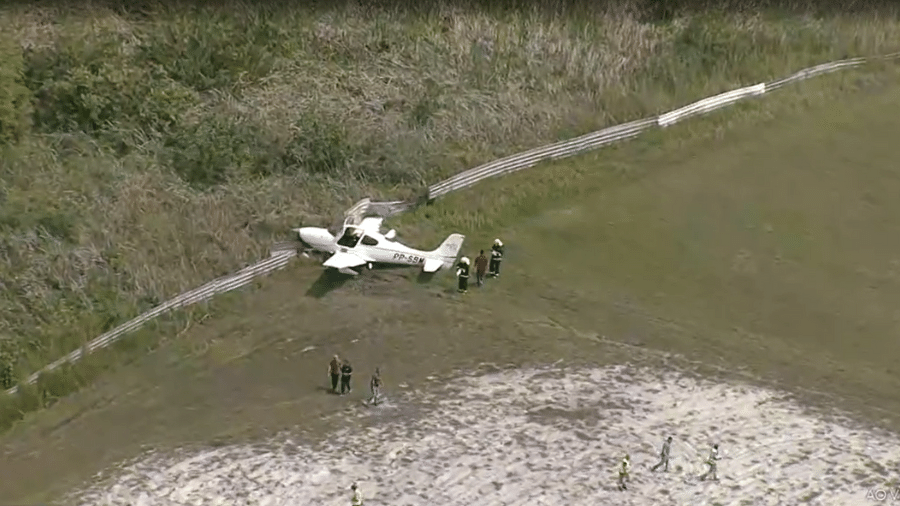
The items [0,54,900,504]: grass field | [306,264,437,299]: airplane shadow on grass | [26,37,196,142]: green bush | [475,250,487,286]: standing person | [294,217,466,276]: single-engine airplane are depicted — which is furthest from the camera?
[26,37,196,142]: green bush

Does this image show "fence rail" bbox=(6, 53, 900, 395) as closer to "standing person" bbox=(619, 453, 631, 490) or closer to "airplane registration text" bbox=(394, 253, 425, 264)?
"airplane registration text" bbox=(394, 253, 425, 264)

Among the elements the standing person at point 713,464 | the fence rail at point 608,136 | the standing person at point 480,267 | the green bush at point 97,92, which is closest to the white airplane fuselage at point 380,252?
the standing person at point 480,267

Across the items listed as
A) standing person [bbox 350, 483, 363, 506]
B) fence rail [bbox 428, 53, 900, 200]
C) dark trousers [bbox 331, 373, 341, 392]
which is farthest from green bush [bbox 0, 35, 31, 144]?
standing person [bbox 350, 483, 363, 506]

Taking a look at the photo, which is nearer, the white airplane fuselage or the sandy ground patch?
the sandy ground patch

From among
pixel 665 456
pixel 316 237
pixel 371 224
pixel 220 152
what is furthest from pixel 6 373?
pixel 665 456

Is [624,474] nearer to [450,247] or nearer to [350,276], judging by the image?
[450,247]

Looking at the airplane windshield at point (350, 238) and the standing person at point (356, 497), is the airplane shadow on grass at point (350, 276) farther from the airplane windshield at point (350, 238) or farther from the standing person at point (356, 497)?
the standing person at point (356, 497)
